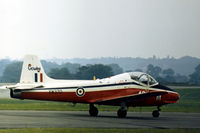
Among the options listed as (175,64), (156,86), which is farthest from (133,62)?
(156,86)

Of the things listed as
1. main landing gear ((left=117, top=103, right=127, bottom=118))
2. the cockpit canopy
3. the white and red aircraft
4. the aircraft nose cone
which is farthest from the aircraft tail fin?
the aircraft nose cone

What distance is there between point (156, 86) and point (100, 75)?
47232mm

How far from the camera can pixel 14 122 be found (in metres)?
23.3

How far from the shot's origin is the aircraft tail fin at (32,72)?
98.1 feet

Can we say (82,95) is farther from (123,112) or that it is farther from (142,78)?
(142,78)

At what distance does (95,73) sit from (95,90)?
47.2 m

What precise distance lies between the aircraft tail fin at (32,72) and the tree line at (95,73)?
42269mm

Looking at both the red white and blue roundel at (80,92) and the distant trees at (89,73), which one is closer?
the red white and blue roundel at (80,92)

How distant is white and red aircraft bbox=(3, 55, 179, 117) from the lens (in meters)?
28.9

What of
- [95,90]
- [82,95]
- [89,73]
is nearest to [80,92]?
[82,95]

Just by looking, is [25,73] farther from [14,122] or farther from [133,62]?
[133,62]

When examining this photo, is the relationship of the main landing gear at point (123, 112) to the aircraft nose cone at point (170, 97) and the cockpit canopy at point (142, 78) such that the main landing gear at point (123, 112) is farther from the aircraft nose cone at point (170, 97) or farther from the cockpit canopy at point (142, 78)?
the aircraft nose cone at point (170, 97)

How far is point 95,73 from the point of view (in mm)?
76562

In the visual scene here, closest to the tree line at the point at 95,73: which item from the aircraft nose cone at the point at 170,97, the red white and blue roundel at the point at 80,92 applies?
the aircraft nose cone at the point at 170,97
